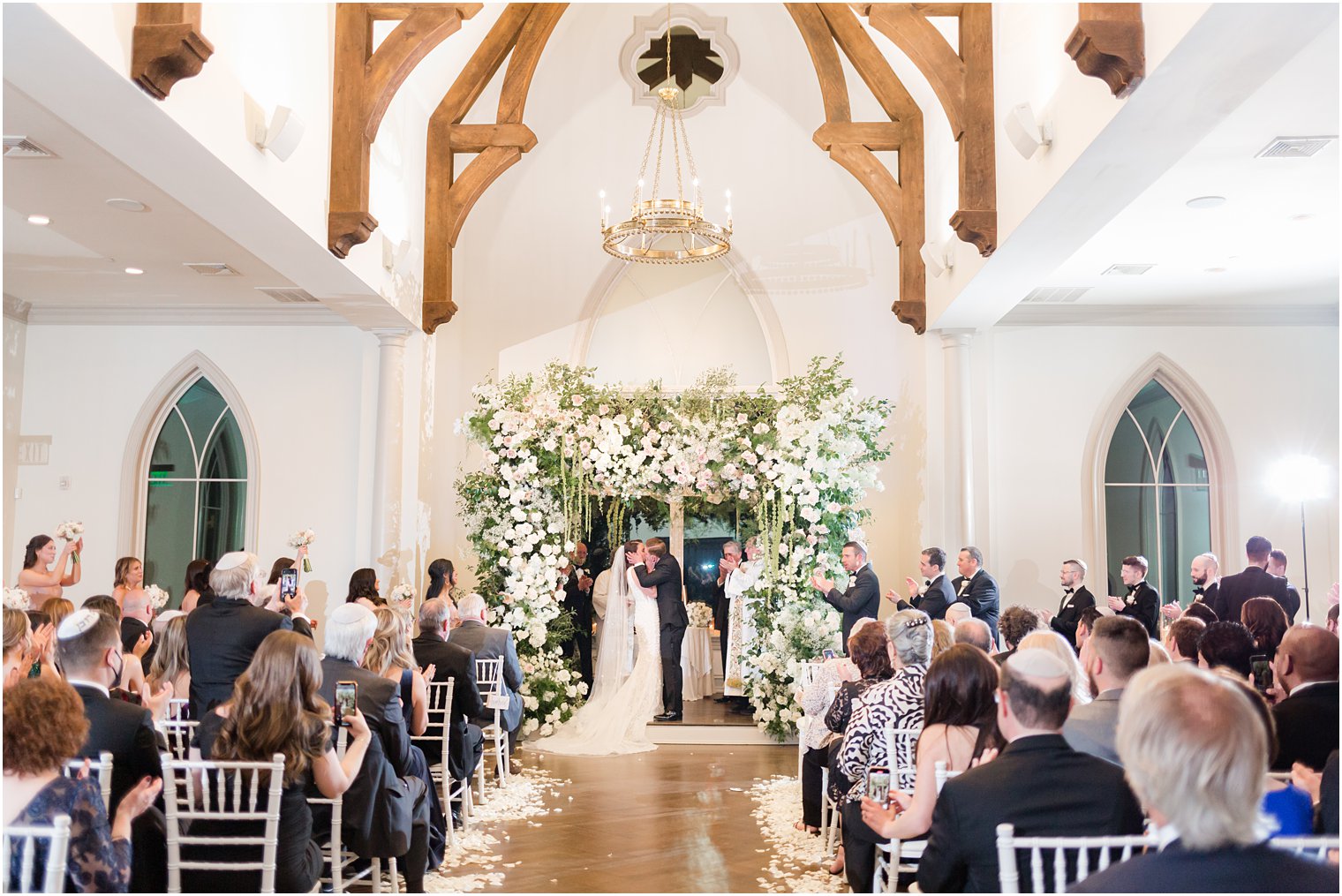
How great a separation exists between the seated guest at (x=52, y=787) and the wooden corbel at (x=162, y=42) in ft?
9.82

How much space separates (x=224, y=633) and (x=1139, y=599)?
6582 mm

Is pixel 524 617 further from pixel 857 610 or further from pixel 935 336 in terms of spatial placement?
pixel 935 336

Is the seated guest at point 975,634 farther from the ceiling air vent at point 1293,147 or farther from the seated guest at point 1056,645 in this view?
the ceiling air vent at point 1293,147

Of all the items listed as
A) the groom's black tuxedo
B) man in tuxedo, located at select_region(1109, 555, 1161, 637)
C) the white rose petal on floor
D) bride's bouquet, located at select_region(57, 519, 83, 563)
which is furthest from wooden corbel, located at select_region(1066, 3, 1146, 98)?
bride's bouquet, located at select_region(57, 519, 83, 563)

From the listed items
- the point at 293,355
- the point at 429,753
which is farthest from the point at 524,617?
the point at 293,355

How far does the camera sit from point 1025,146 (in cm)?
629

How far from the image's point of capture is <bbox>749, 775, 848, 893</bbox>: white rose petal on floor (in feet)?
16.1

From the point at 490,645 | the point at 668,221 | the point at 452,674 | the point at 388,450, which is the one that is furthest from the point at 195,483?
the point at 452,674

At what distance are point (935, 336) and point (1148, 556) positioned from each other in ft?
10.7

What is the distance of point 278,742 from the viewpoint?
337 centimetres

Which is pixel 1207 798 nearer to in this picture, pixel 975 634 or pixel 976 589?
pixel 975 634

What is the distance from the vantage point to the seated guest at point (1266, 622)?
5.23 meters

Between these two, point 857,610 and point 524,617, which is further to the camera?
point 524,617

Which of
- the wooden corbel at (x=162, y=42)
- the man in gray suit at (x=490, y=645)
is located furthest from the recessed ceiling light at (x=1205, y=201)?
the wooden corbel at (x=162, y=42)
